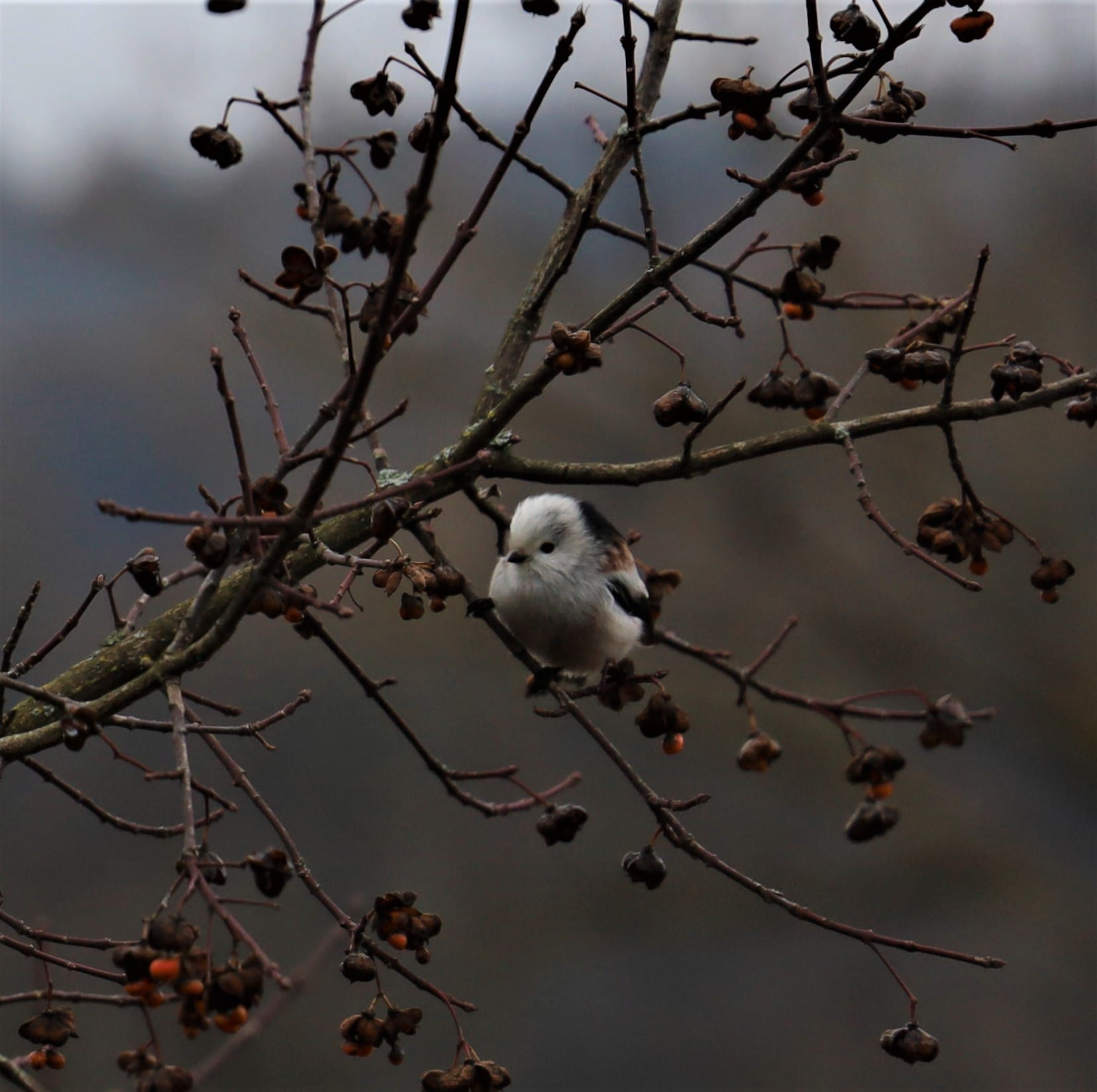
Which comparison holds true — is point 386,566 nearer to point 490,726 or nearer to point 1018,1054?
point 490,726

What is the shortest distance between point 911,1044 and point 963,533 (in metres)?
0.59

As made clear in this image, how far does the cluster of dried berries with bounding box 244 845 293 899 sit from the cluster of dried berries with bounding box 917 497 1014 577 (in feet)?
2.69

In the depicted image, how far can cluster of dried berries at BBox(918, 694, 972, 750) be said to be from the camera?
3.17ft

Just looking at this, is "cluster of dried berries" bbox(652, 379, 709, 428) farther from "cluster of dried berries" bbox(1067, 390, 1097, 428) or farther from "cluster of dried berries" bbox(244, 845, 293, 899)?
"cluster of dried berries" bbox(244, 845, 293, 899)

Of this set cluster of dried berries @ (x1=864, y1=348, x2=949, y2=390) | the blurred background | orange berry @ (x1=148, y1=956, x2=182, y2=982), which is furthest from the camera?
the blurred background

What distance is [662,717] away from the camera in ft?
4.27

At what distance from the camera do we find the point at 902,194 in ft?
24.6

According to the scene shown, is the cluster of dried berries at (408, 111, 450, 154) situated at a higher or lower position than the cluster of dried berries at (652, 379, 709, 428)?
higher

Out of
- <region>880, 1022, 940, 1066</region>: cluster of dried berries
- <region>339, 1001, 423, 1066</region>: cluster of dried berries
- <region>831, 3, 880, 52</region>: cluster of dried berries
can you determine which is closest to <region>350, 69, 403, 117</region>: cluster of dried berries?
<region>831, 3, 880, 52</region>: cluster of dried berries

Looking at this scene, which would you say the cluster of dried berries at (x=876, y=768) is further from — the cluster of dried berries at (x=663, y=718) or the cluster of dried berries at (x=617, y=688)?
the cluster of dried berries at (x=617, y=688)

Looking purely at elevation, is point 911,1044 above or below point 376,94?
below

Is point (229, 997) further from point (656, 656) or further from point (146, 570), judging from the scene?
point (656, 656)

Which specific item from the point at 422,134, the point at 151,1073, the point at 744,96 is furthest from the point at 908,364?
the point at 151,1073

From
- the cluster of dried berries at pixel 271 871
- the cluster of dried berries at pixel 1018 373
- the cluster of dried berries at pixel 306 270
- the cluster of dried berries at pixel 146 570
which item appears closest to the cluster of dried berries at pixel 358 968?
the cluster of dried berries at pixel 271 871
